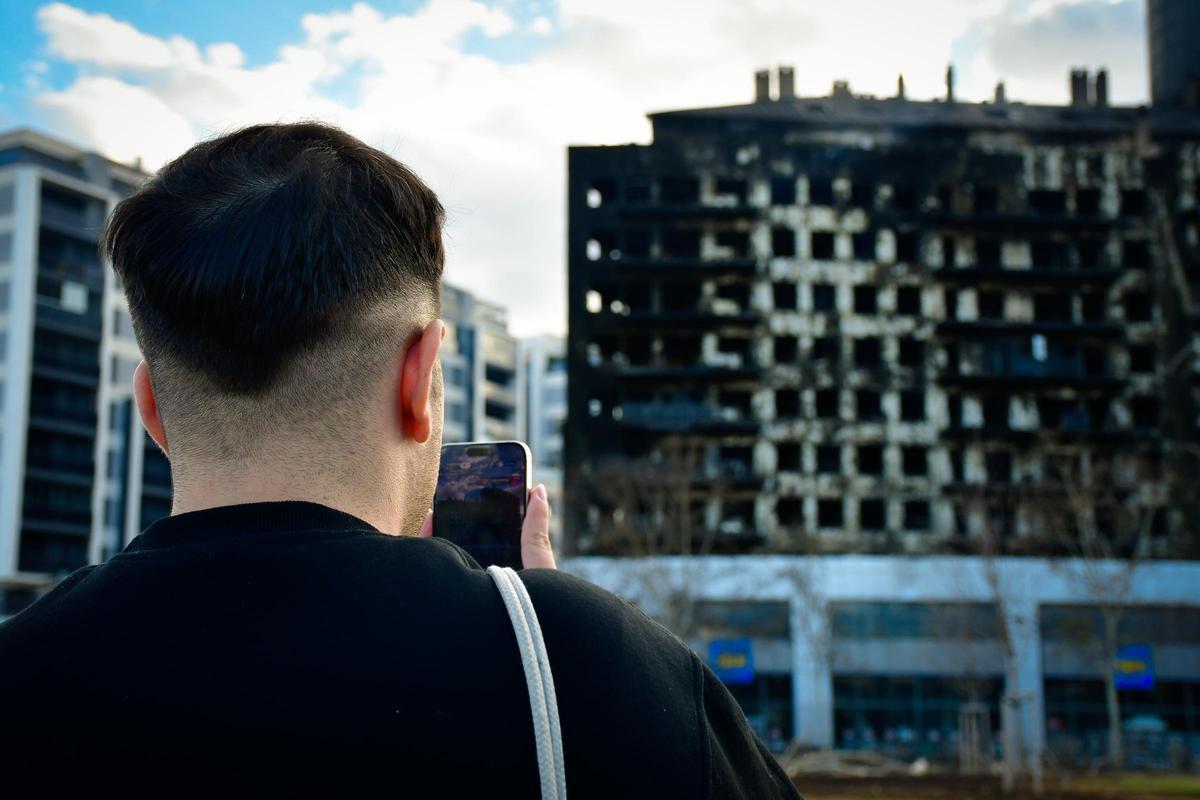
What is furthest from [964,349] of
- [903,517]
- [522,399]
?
[522,399]

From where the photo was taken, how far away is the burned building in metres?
52.9

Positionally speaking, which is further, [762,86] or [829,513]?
[762,86]

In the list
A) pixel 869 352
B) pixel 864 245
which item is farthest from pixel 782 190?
pixel 869 352

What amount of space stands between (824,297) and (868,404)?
16.2 feet

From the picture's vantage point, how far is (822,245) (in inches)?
2186

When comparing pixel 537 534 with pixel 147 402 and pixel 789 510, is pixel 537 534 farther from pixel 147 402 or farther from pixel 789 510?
pixel 789 510

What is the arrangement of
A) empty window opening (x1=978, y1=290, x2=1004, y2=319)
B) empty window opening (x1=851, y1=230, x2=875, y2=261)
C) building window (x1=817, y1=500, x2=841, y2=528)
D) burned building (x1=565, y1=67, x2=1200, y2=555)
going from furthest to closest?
1. empty window opening (x1=851, y1=230, x2=875, y2=261)
2. empty window opening (x1=978, y1=290, x2=1004, y2=319)
3. building window (x1=817, y1=500, x2=841, y2=528)
4. burned building (x1=565, y1=67, x2=1200, y2=555)

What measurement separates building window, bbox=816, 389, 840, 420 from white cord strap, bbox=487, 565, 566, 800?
52996mm

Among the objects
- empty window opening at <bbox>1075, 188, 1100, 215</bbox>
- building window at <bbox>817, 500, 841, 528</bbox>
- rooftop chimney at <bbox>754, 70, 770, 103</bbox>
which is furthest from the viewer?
rooftop chimney at <bbox>754, 70, 770, 103</bbox>

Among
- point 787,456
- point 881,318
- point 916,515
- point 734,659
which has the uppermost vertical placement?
point 881,318

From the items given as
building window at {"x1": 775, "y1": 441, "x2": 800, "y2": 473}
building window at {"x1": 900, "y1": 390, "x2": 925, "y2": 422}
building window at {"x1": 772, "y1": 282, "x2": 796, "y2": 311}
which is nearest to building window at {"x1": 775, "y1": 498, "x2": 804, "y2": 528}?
building window at {"x1": 775, "y1": 441, "x2": 800, "y2": 473}

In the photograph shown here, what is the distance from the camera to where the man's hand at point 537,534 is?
2.08m

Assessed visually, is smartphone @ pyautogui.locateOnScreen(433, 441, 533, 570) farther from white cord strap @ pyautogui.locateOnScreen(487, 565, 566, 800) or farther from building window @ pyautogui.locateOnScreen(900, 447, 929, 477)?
building window @ pyautogui.locateOnScreen(900, 447, 929, 477)

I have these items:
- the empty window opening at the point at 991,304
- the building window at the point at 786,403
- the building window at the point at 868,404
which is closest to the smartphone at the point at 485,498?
the building window at the point at 786,403
